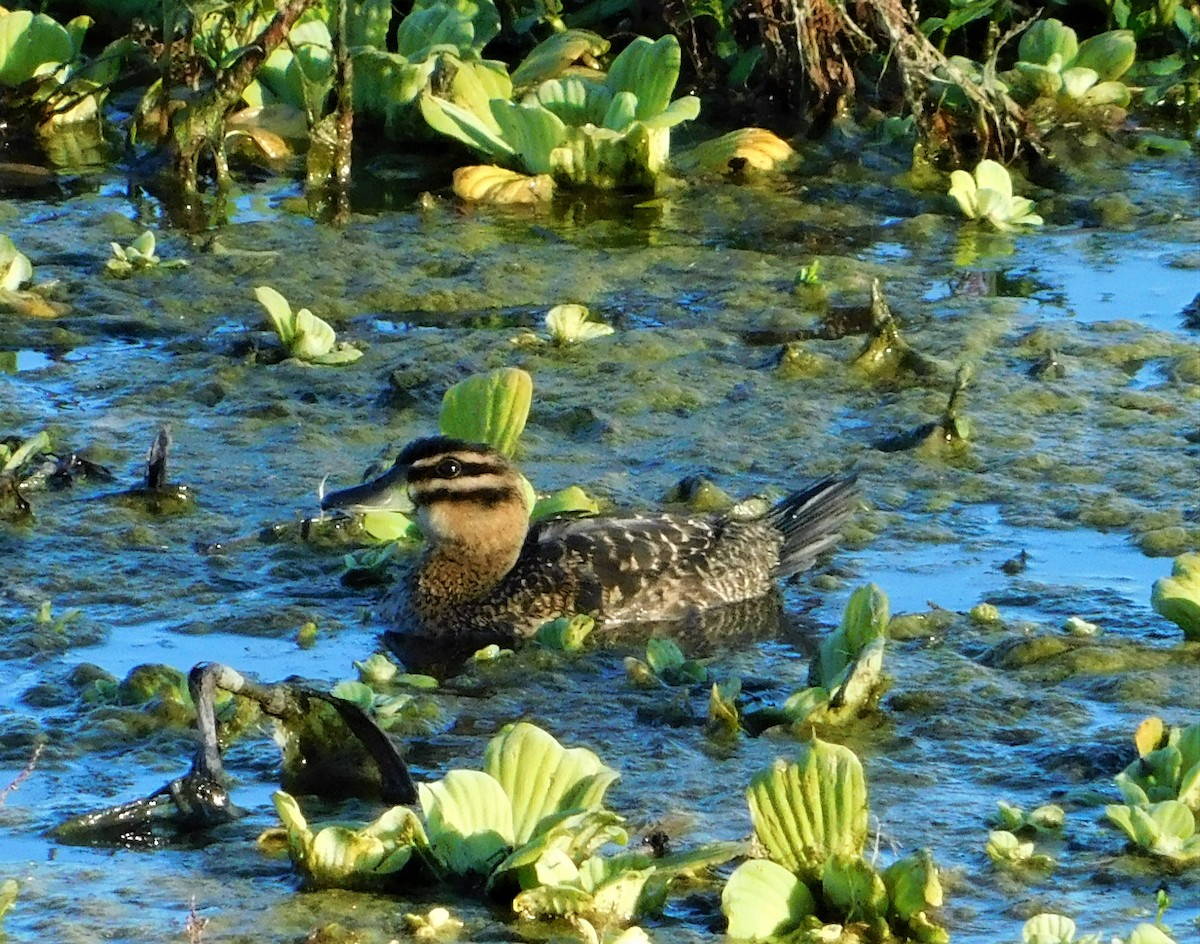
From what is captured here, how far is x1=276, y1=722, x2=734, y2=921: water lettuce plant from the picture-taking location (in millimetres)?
4547

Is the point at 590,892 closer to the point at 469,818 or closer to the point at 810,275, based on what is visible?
the point at 469,818

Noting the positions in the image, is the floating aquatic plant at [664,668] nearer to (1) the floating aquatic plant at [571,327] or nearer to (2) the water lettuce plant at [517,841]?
(2) the water lettuce plant at [517,841]

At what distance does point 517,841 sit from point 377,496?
7.86 feet

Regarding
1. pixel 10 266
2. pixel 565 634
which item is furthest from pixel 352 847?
pixel 10 266

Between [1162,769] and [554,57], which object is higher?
[554,57]

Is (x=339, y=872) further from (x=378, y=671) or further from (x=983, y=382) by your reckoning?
(x=983, y=382)

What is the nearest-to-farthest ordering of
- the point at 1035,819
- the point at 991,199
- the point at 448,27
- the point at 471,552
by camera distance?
the point at 1035,819
the point at 471,552
the point at 991,199
the point at 448,27

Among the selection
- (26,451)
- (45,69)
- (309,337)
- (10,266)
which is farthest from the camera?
(45,69)

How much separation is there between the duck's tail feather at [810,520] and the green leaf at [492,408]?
986 mm

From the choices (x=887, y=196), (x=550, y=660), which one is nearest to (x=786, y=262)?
(x=887, y=196)

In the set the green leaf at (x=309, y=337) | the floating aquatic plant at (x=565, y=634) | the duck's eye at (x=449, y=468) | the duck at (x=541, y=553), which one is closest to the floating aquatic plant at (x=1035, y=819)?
the floating aquatic plant at (x=565, y=634)

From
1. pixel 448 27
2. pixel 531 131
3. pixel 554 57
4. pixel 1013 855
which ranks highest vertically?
pixel 448 27

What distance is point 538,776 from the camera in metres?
4.79

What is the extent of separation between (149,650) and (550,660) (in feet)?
3.71
